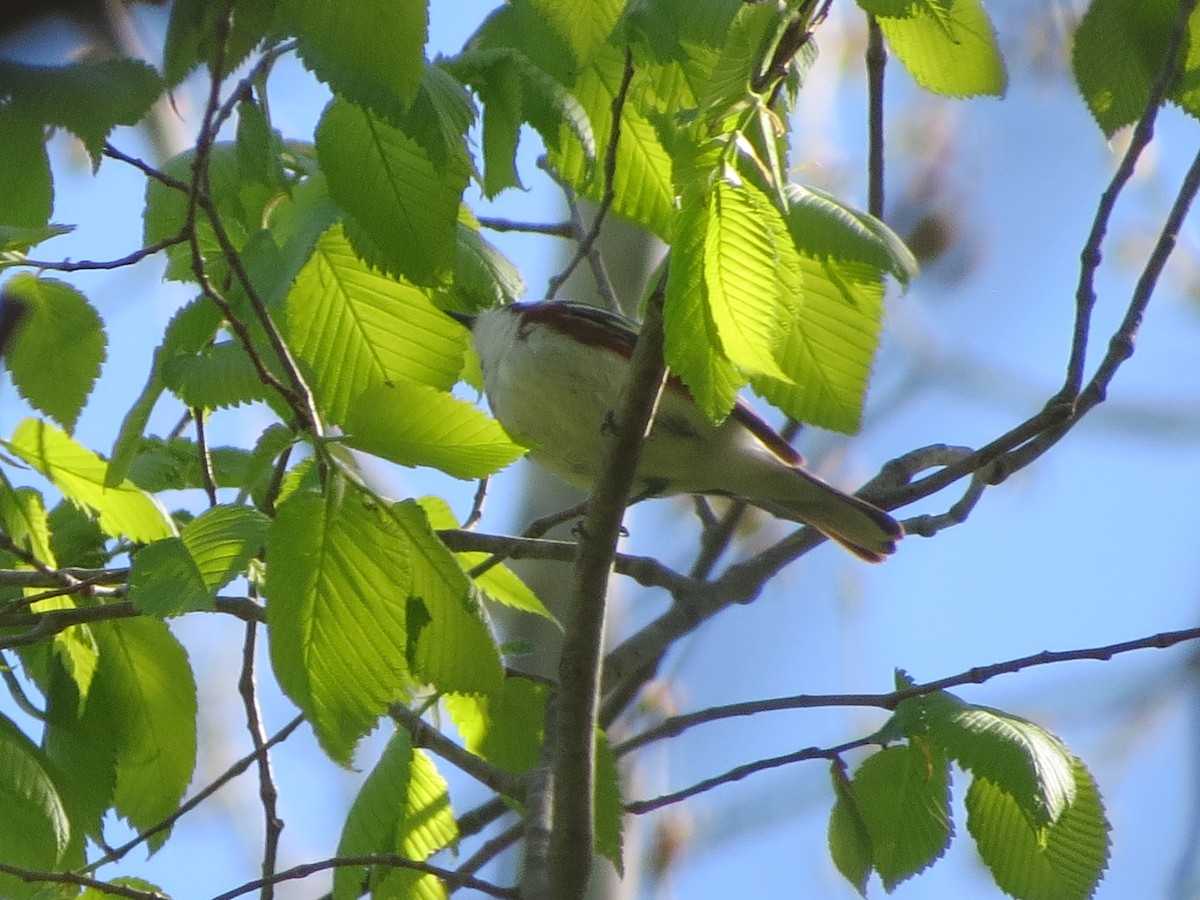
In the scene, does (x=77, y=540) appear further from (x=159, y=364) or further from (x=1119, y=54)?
(x=1119, y=54)

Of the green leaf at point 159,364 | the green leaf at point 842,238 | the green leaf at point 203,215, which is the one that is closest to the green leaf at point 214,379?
the green leaf at point 159,364

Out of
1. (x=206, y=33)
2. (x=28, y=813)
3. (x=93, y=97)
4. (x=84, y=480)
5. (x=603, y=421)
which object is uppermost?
(x=603, y=421)

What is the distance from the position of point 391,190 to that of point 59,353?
3.03ft

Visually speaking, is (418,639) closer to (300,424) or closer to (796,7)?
(300,424)

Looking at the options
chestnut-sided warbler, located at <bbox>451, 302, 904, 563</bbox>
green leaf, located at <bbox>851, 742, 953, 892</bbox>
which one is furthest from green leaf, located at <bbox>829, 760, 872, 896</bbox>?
chestnut-sided warbler, located at <bbox>451, 302, 904, 563</bbox>

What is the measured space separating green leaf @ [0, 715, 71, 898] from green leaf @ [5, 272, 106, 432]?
25.0 inches

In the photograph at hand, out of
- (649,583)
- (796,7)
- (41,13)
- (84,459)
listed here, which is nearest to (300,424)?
(84,459)

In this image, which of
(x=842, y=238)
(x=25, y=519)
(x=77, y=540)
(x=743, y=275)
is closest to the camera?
(x=743, y=275)

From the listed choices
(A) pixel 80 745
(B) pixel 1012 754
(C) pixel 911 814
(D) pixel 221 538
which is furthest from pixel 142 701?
(B) pixel 1012 754

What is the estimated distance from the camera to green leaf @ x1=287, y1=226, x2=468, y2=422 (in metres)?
1.93

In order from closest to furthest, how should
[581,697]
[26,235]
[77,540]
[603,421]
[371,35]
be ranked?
1. [371,35]
2. [26,235]
3. [581,697]
4. [77,540]
5. [603,421]

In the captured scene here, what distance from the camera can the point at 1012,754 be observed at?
1.80 m

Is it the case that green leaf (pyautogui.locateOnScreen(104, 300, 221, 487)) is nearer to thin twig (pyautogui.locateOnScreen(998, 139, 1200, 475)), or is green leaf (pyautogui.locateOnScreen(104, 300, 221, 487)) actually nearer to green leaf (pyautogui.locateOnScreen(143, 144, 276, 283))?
green leaf (pyautogui.locateOnScreen(143, 144, 276, 283))

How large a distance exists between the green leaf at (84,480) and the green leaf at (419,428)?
957mm
